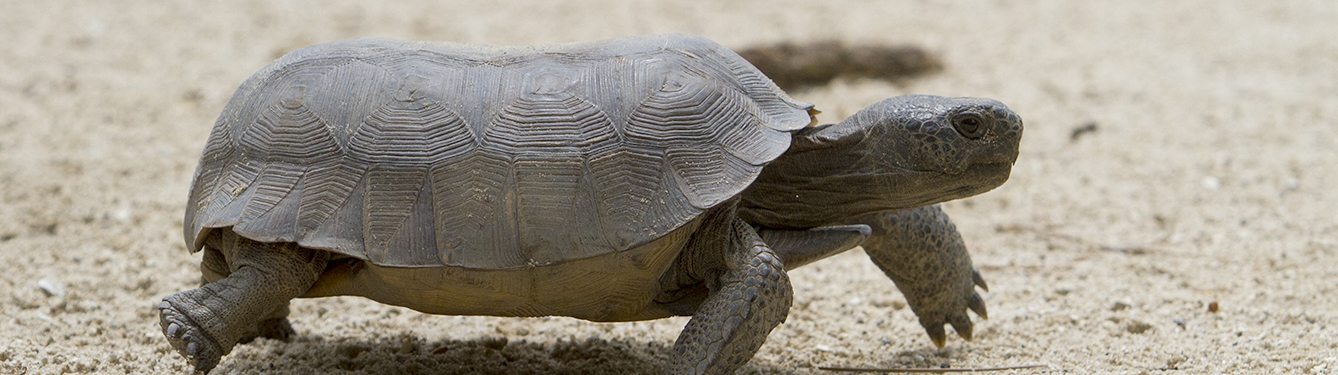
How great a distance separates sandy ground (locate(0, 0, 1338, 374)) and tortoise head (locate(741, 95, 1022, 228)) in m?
0.80

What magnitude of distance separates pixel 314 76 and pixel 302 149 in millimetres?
299

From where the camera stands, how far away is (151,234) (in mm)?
5426

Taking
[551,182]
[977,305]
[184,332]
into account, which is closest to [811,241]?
[551,182]

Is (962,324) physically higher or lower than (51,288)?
lower

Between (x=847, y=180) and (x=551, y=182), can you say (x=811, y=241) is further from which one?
(x=551, y=182)

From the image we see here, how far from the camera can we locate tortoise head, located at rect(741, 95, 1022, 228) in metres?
3.38

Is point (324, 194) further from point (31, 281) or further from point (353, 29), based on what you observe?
point (353, 29)

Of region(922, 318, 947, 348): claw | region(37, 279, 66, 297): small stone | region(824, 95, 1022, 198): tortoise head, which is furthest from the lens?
region(37, 279, 66, 297): small stone

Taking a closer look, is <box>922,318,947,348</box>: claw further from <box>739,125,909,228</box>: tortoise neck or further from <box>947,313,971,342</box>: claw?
<box>739,125,909,228</box>: tortoise neck

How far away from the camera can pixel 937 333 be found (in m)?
4.35

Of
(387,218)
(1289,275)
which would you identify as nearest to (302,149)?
(387,218)

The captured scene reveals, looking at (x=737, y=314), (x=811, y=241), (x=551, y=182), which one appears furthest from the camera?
(x=811, y=241)

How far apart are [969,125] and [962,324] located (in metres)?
1.30

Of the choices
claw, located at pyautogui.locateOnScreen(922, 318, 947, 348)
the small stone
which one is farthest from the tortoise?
the small stone
